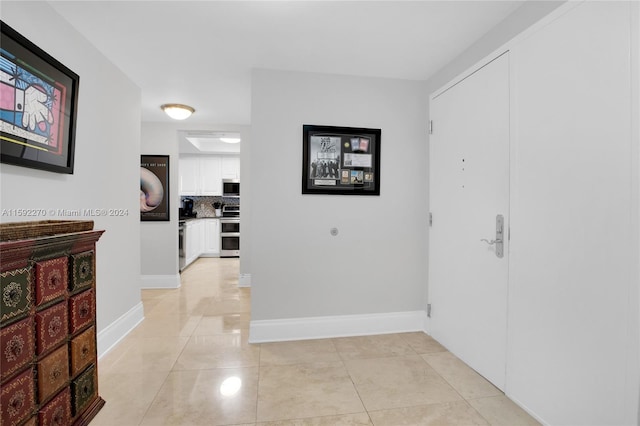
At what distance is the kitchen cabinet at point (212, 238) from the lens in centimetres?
704

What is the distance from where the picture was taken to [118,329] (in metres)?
2.71

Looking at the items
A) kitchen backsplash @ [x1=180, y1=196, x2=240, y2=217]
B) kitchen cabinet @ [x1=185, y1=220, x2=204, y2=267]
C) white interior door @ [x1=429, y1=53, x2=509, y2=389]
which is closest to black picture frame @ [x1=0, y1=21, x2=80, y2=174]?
white interior door @ [x1=429, y1=53, x2=509, y2=389]

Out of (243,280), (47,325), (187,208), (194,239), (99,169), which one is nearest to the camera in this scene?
(47,325)

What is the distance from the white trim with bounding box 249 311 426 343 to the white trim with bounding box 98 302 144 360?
1166 mm

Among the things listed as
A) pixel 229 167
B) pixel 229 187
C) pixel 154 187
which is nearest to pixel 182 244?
pixel 154 187

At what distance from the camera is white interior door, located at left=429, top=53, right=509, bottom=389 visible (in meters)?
2.02

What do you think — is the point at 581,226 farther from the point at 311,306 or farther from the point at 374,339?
the point at 311,306

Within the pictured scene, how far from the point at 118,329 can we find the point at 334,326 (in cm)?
196

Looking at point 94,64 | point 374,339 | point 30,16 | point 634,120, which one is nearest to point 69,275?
point 30,16

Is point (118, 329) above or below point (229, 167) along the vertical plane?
below

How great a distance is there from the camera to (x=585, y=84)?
148 cm

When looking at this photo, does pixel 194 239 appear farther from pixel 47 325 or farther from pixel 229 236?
pixel 47 325

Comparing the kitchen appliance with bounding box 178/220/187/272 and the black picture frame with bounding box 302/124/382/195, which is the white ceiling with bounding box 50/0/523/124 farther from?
the kitchen appliance with bounding box 178/220/187/272

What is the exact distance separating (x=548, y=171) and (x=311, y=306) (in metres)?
2.10
